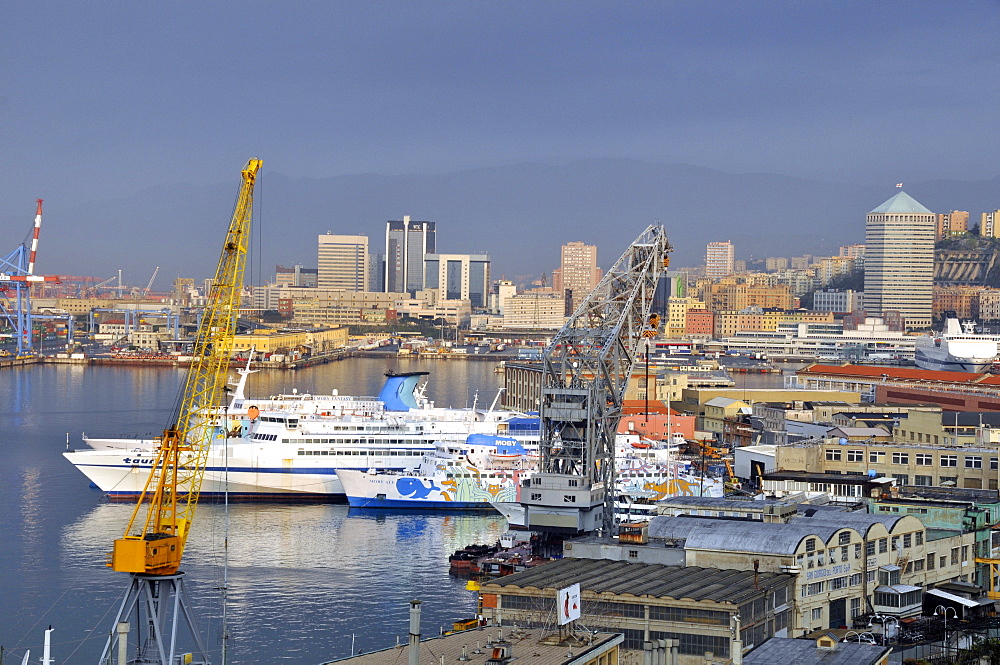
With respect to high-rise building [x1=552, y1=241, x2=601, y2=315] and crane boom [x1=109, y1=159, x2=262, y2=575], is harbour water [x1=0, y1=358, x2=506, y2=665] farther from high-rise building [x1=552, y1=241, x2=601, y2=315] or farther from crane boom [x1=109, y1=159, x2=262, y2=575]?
high-rise building [x1=552, y1=241, x2=601, y2=315]

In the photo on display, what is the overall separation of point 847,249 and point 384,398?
309 feet

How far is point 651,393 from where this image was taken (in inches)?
1102

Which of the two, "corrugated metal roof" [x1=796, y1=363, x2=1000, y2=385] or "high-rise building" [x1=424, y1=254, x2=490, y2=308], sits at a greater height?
"high-rise building" [x1=424, y1=254, x2=490, y2=308]

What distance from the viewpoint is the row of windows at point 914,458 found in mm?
13984

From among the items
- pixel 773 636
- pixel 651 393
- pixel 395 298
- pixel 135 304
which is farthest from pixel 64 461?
pixel 395 298

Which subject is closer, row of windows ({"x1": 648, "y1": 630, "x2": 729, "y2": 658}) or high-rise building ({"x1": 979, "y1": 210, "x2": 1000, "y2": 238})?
row of windows ({"x1": 648, "y1": 630, "x2": 729, "y2": 658})

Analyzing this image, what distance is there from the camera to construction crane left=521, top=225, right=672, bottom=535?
41.9ft

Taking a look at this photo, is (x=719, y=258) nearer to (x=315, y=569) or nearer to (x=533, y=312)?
(x=533, y=312)

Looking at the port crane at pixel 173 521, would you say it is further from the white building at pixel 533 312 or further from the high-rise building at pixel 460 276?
the high-rise building at pixel 460 276

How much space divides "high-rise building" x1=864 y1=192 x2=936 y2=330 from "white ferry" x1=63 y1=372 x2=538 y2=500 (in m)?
49.7

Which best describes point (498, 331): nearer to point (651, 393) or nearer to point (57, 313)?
point (57, 313)

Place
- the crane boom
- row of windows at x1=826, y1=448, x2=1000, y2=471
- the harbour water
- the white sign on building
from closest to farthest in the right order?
1. the white sign on building
2. the crane boom
3. the harbour water
4. row of windows at x1=826, y1=448, x2=1000, y2=471

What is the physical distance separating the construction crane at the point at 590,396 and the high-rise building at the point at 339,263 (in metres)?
79.8

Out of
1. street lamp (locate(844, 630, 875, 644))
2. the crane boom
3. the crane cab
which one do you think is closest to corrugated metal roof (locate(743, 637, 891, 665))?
street lamp (locate(844, 630, 875, 644))
